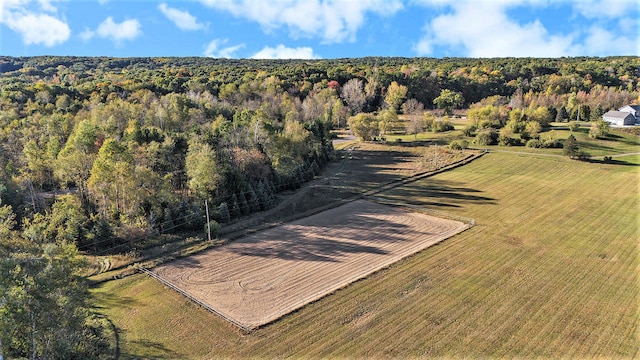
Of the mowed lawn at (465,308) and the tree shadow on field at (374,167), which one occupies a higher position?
the tree shadow on field at (374,167)

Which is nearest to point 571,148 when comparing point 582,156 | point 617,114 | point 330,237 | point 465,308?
point 582,156

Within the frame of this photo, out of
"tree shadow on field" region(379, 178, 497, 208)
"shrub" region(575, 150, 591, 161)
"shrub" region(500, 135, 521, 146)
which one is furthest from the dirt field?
"shrub" region(500, 135, 521, 146)

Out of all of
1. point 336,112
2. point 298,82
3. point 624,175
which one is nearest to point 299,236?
point 624,175

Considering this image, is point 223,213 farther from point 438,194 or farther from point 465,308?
point 438,194

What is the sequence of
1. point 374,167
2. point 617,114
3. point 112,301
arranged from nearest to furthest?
point 112,301
point 374,167
point 617,114

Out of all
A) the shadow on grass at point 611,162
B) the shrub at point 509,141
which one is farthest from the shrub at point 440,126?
the shadow on grass at point 611,162

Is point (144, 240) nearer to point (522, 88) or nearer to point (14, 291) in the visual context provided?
point (14, 291)

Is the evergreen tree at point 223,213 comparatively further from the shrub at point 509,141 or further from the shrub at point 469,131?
the shrub at point 469,131

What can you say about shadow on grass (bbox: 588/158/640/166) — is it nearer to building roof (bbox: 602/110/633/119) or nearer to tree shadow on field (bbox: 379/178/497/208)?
tree shadow on field (bbox: 379/178/497/208)
